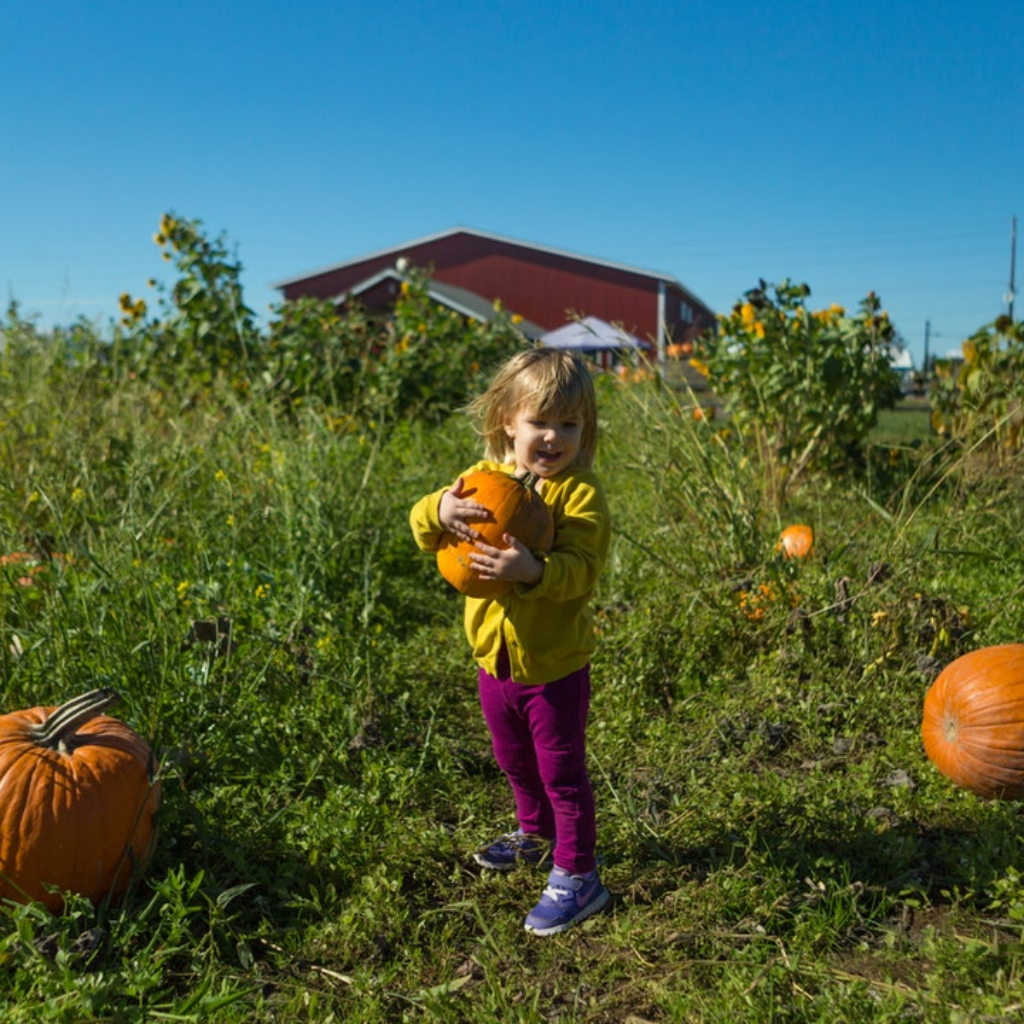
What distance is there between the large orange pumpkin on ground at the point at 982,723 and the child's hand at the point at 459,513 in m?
1.72

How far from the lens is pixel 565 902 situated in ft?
7.98

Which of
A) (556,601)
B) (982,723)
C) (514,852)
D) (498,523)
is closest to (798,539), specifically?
(982,723)

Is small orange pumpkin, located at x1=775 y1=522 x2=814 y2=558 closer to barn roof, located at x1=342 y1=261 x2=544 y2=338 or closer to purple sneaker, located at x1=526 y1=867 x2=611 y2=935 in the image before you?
purple sneaker, located at x1=526 y1=867 x2=611 y2=935

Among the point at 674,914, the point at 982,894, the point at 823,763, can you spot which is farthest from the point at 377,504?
the point at 982,894

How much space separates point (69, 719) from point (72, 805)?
0.22m

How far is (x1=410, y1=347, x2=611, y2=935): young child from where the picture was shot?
233 cm

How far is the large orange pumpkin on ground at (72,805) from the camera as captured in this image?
2314 mm

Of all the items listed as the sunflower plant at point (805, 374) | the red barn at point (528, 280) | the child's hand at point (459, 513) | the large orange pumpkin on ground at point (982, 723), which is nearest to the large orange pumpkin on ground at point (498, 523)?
the child's hand at point (459, 513)

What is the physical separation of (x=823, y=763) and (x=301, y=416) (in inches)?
160

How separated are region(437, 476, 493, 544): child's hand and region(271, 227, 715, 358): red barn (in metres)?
34.4

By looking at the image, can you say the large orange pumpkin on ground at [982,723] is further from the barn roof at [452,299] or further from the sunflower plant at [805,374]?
the barn roof at [452,299]

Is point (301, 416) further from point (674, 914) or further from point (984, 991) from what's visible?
point (984, 991)

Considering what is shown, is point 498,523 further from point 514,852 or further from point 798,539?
point 798,539

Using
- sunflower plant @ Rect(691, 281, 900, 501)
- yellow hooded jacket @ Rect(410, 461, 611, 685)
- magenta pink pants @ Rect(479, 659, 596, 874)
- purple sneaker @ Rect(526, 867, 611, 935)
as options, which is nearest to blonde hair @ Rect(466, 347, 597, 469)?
yellow hooded jacket @ Rect(410, 461, 611, 685)
